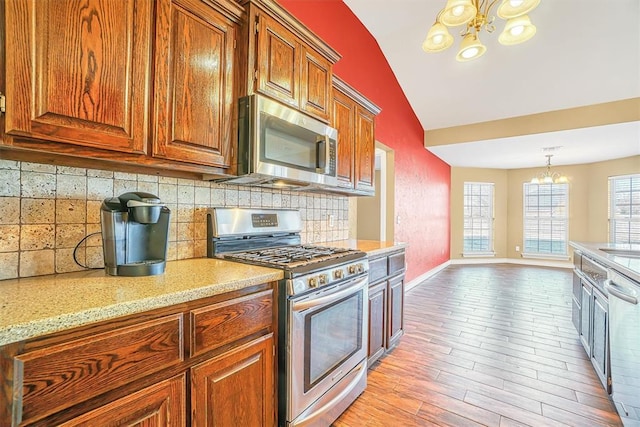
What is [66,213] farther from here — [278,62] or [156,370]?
[278,62]

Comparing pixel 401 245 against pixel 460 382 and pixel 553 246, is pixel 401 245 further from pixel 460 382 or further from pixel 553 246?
pixel 553 246

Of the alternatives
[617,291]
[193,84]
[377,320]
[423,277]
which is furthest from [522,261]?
[193,84]

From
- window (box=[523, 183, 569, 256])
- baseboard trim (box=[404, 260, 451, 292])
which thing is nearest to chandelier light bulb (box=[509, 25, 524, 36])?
baseboard trim (box=[404, 260, 451, 292])

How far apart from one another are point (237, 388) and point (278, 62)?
5.43 ft

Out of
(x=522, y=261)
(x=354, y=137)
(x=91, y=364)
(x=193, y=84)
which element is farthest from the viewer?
(x=522, y=261)

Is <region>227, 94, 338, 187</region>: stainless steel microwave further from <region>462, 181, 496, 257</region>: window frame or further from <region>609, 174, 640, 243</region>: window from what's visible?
<region>609, 174, 640, 243</region>: window

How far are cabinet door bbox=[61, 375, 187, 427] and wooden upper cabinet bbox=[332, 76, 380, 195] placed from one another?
1745 mm

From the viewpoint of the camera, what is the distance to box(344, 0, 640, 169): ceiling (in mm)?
3197

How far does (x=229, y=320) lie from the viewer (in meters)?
1.17

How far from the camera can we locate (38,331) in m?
0.71

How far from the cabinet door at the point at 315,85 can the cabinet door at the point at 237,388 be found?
1417 millimetres

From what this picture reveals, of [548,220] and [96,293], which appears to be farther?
[548,220]

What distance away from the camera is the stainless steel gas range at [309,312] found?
1.39 m

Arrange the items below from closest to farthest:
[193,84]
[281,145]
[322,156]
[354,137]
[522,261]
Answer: [193,84]
[281,145]
[322,156]
[354,137]
[522,261]
